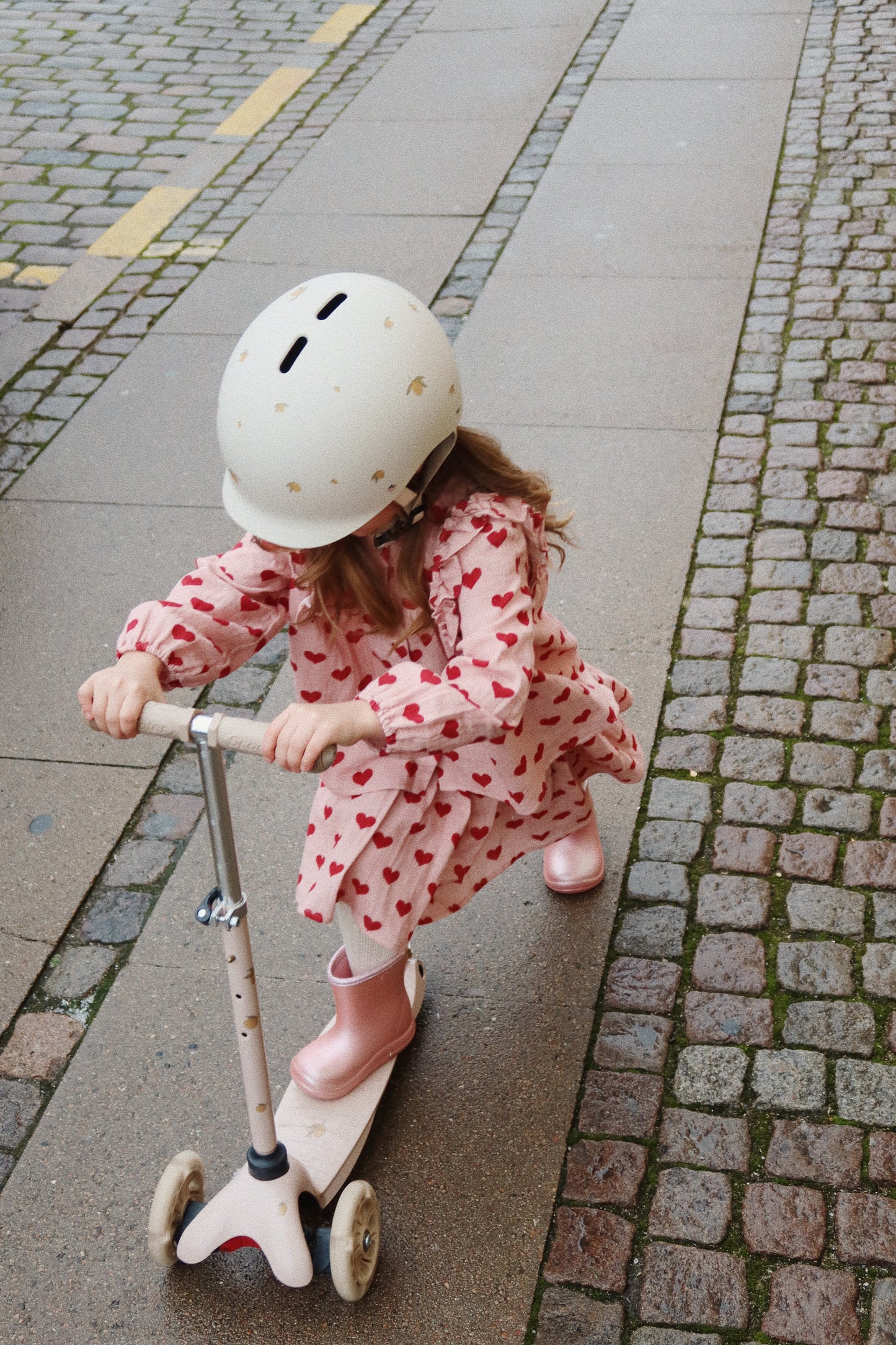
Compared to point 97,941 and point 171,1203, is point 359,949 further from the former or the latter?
point 97,941

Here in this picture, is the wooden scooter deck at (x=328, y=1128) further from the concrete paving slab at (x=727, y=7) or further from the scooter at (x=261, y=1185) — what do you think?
the concrete paving slab at (x=727, y=7)

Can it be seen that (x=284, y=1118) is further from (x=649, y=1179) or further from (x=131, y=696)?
(x=131, y=696)

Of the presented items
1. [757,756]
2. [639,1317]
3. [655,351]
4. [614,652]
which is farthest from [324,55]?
[639,1317]

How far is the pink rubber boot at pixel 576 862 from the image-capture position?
9.94ft

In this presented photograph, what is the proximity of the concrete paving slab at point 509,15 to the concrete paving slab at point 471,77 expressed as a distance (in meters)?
0.07

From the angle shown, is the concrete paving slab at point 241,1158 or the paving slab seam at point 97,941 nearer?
the concrete paving slab at point 241,1158

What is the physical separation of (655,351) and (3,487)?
2.32 meters

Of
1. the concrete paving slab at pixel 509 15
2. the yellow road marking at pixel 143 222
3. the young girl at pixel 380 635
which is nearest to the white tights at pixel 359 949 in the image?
A: the young girl at pixel 380 635

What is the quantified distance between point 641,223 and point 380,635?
415 centimetres

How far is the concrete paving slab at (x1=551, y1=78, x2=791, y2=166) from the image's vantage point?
255 inches

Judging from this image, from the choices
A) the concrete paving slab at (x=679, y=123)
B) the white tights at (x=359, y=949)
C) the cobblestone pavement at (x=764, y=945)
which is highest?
the white tights at (x=359, y=949)

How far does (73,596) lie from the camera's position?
162 inches

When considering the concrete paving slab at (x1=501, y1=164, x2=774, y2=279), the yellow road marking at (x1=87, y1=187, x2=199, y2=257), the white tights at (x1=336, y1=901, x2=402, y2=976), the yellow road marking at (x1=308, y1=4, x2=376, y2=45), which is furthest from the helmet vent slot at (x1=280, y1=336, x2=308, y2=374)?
the yellow road marking at (x1=308, y1=4, x2=376, y2=45)

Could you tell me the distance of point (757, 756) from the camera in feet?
11.0
